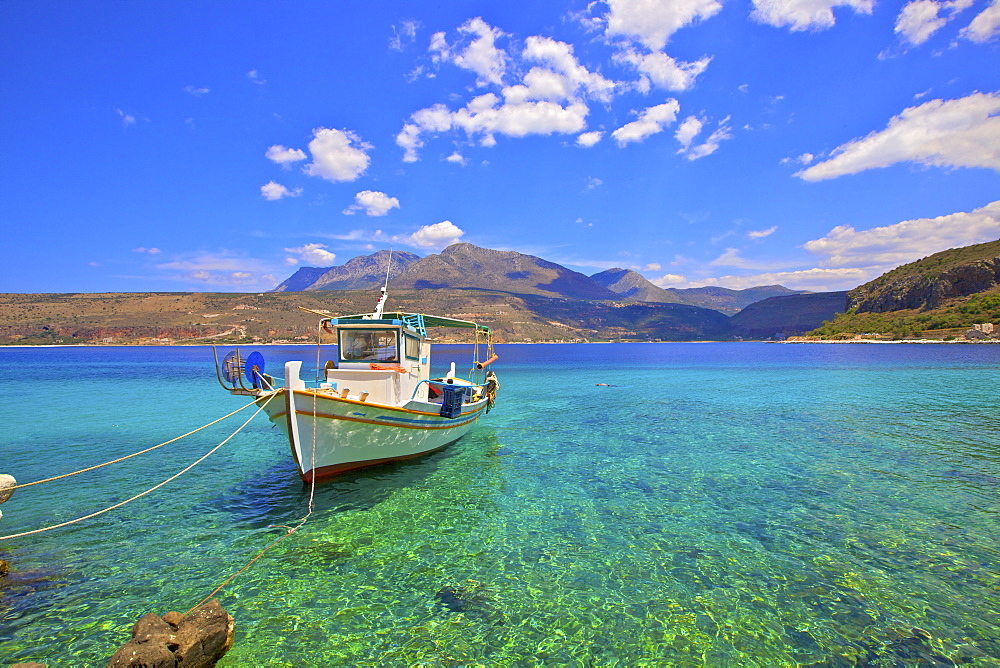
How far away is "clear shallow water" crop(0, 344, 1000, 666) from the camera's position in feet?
19.7

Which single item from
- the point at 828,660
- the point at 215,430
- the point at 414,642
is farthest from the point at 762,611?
the point at 215,430

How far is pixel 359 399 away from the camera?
12672 millimetres

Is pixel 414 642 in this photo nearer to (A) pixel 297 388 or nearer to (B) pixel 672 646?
(B) pixel 672 646

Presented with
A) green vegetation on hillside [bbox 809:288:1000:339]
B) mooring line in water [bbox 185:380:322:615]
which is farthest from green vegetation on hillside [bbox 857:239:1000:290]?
mooring line in water [bbox 185:380:322:615]

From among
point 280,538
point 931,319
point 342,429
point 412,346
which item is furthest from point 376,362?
point 931,319

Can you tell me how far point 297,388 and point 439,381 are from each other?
10.1 metres

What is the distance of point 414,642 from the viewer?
5988mm

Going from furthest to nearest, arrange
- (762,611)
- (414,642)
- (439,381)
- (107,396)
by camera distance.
Result: 1. (107,396)
2. (439,381)
3. (762,611)
4. (414,642)

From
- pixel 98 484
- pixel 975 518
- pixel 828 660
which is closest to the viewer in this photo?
pixel 828 660

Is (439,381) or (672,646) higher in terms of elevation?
(439,381)

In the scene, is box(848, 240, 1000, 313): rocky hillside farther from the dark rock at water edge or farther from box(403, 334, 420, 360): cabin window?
the dark rock at water edge

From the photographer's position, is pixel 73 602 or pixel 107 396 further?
pixel 107 396

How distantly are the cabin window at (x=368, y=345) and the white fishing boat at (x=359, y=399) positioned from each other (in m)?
0.03

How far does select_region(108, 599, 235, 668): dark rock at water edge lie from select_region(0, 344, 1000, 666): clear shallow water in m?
0.33
